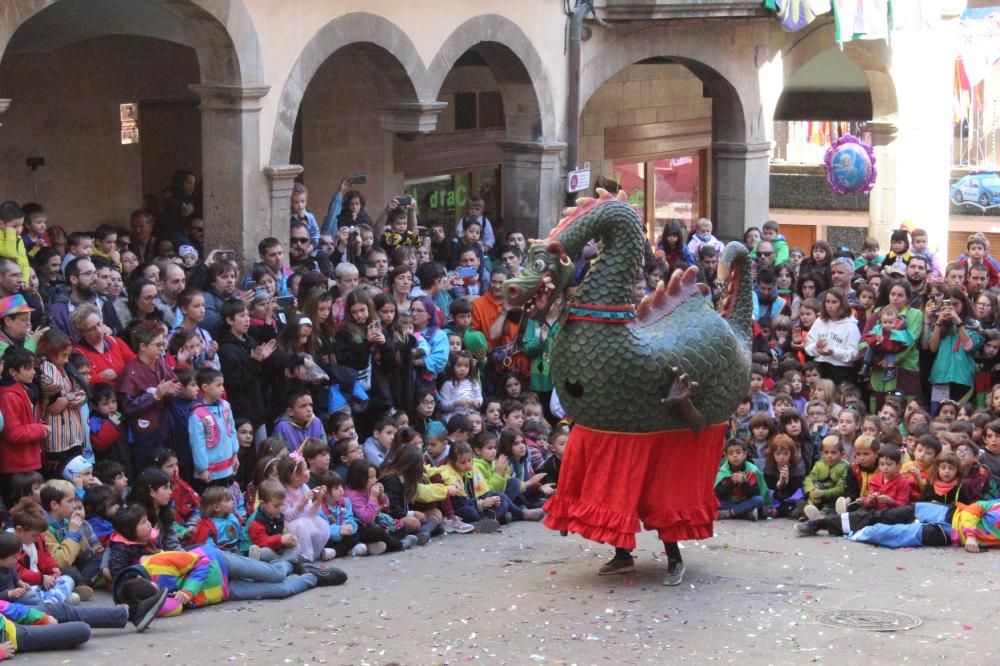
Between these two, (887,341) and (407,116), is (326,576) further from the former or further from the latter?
(407,116)

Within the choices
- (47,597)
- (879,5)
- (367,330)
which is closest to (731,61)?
(879,5)

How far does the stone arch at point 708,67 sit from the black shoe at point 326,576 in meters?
9.37

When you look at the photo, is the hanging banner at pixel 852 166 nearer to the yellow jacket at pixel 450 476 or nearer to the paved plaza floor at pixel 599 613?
the paved plaza floor at pixel 599 613

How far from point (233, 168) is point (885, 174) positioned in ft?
36.0

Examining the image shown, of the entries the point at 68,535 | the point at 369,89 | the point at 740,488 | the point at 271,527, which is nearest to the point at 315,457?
the point at 271,527

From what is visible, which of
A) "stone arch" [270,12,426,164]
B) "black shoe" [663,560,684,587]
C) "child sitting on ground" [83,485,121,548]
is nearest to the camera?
"child sitting on ground" [83,485,121,548]

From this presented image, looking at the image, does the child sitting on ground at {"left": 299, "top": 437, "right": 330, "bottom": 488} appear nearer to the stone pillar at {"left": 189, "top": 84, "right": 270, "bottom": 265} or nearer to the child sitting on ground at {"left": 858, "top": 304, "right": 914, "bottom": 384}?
the stone pillar at {"left": 189, "top": 84, "right": 270, "bottom": 265}

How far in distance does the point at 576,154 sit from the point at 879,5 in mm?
4627

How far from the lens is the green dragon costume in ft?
33.9

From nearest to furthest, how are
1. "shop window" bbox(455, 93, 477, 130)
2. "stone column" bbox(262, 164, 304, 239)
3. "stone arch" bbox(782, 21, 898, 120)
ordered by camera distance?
"stone column" bbox(262, 164, 304, 239), "shop window" bbox(455, 93, 477, 130), "stone arch" bbox(782, 21, 898, 120)

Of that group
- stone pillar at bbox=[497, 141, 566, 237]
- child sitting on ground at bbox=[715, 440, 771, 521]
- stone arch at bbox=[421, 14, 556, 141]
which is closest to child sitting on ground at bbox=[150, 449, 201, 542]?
child sitting on ground at bbox=[715, 440, 771, 521]

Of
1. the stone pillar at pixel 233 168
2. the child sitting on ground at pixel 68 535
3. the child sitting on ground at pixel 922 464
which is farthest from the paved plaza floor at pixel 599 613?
the stone pillar at pixel 233 168

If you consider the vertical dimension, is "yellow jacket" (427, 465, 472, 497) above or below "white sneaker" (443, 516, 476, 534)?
above

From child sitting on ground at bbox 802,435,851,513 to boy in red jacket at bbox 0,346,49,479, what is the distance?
5352mm
